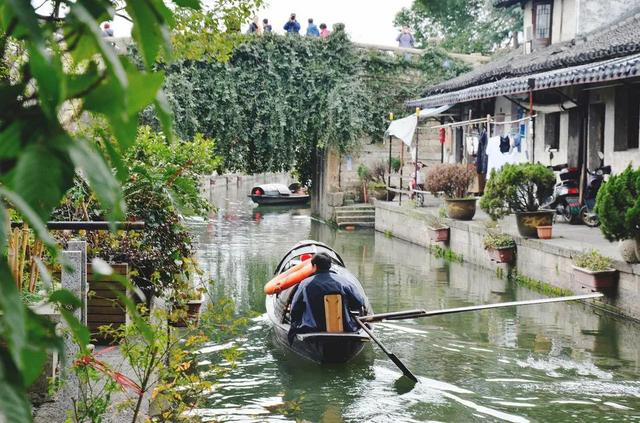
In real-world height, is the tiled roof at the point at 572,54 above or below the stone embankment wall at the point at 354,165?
above

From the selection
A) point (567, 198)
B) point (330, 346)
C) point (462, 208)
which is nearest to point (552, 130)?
A: point (462, 208)

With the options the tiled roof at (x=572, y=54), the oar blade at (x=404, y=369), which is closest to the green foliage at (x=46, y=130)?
the oar blade at (x=404, y=369)

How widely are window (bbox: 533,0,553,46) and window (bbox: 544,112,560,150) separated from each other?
13.0 feet

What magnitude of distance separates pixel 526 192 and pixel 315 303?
5.90m

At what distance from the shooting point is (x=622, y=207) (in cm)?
1013

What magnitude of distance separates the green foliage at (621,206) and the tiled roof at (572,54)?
4.46m

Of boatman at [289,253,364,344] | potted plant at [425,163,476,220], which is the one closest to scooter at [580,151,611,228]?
potted plant at [425,163,476,220]

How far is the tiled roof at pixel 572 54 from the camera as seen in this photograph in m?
14.4

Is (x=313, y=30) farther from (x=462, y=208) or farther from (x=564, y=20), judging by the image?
(x=462, y=208)

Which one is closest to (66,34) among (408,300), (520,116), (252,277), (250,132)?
(408,300)

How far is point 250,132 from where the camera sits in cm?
2380

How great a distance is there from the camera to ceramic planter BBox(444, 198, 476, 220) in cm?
1694

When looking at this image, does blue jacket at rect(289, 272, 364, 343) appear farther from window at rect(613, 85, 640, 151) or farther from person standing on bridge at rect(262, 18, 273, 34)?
person standing on bridge at rect(262, 18, 273, 34)

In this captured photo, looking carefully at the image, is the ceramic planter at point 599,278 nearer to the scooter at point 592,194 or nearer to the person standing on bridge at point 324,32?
the scooter at point 592,194
